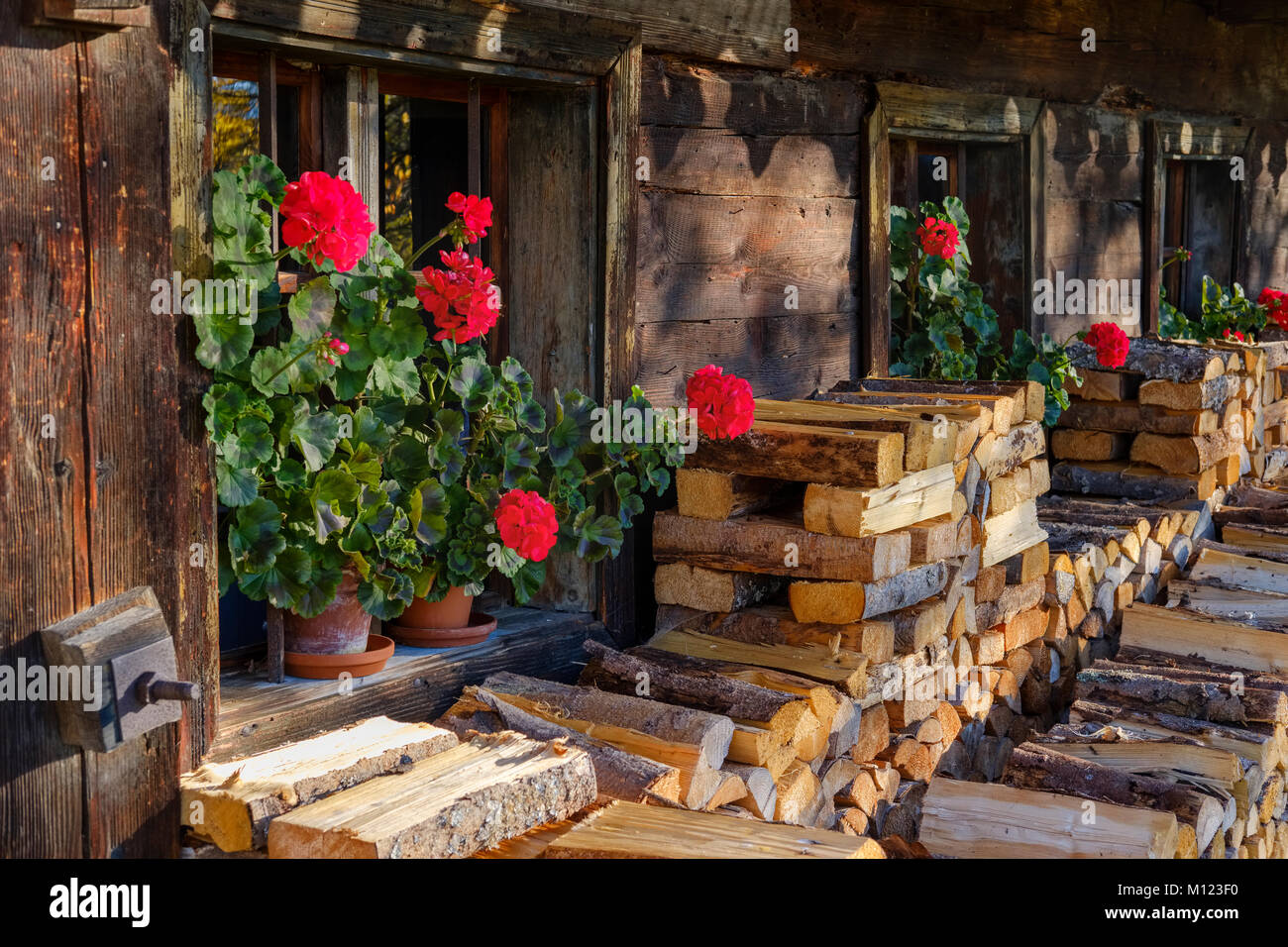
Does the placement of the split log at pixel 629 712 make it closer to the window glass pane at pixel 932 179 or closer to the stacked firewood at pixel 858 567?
the stacked firewood at pixel 858 567

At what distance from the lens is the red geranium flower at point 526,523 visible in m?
3.46

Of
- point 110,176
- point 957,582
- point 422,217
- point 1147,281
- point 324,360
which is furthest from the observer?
point 1147,281

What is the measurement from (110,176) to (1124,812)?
8.65ft

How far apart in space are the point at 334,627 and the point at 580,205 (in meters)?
1.42

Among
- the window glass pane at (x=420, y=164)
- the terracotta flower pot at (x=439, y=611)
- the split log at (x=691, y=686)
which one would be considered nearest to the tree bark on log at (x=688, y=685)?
the split log at (x=691, y=686)

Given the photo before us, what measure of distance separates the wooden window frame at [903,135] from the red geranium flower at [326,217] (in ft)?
8.63

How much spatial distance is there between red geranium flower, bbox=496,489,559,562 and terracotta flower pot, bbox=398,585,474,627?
34 cm

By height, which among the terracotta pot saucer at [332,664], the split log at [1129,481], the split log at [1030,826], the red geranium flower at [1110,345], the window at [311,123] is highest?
the window at [311,123]

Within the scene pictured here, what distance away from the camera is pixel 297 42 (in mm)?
3250

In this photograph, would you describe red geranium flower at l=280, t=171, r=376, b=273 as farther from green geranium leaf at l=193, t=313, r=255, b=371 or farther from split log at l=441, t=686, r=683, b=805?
split log at l=441, t=686, r=683, b=805

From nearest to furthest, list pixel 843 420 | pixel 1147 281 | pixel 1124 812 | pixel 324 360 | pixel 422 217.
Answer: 1. pixel 324 360
2. pixel 1124 812
3. pixel 843 420
4. pixel 422 217
5. pixel 1147 281

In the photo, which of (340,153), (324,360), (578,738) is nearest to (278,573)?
(324,360)

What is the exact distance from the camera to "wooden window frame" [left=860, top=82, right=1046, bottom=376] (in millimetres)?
5207
